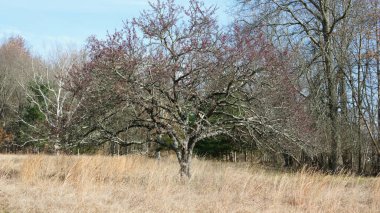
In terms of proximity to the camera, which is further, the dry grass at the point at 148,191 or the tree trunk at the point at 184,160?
the tree trunk at the point at 184,160

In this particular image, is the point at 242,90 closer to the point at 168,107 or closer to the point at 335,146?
the point at 168,107

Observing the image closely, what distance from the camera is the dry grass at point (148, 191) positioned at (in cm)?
769

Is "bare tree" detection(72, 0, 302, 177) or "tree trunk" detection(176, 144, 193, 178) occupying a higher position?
"bare tree" detection(72, 0, 302, 177)

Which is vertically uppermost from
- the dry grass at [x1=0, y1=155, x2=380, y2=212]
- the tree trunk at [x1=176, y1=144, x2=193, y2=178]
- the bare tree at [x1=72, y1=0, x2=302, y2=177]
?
the bare tree at [x1=72, y1=0, x2=302, y2=177]

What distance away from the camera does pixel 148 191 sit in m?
8.88

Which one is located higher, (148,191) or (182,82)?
(182,82)

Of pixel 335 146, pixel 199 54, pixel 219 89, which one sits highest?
pixel 199 54

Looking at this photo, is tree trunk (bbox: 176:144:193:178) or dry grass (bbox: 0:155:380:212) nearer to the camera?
dry grass (bbox: 0:155:380:212)

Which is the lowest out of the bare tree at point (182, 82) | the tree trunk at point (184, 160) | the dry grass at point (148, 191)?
the dry grass at point (148, 191)

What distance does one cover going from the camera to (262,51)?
395 inches

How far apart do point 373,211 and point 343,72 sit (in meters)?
14.7

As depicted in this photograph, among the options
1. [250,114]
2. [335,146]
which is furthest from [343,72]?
[250,114]

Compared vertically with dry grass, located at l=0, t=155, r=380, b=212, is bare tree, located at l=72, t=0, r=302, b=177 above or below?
above

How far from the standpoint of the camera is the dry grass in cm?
769
